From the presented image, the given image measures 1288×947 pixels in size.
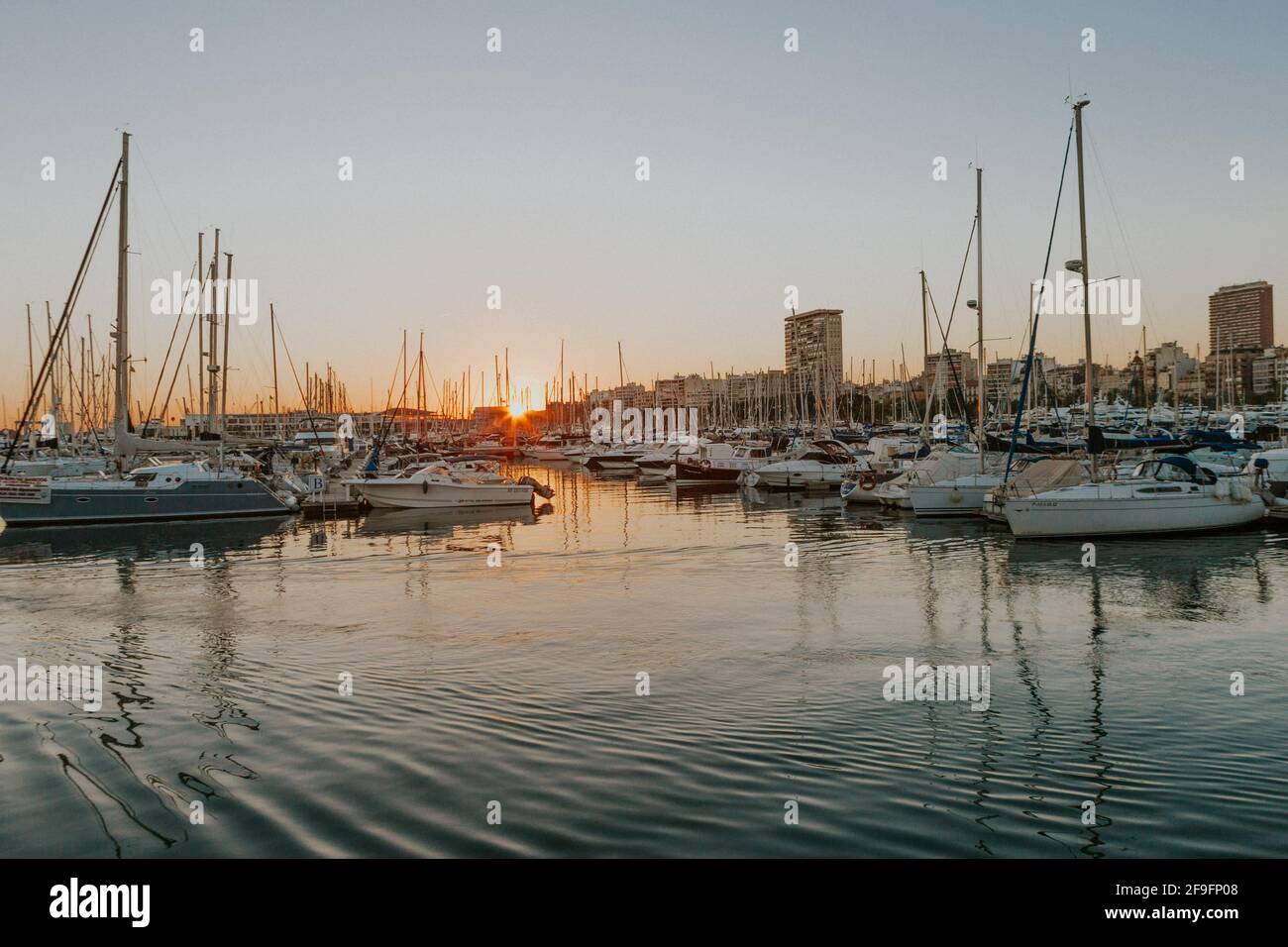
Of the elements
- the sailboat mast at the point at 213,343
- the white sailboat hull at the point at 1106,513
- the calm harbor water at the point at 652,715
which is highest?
the sailboat mast at the point at 213,343

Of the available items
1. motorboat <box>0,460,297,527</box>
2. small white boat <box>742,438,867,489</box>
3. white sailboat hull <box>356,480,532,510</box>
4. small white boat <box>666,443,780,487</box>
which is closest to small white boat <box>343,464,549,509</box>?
white sailboat hull <box>356,480,532,510</box>

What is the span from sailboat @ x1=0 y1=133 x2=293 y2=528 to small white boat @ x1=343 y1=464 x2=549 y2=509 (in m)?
4.61

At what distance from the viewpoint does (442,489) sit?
4459 centimetres

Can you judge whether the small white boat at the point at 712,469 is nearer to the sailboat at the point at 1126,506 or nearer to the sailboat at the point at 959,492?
the sailboat at the point at 959,492

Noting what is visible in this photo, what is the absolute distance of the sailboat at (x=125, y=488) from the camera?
117 ft

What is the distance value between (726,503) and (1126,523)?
2079 cm

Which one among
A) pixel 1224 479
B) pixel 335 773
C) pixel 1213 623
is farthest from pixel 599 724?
pixel 1224 479

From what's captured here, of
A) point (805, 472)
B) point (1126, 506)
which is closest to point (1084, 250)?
point (1126, 506)

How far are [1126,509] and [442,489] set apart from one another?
2848 centimetres

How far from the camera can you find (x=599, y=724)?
394 inches

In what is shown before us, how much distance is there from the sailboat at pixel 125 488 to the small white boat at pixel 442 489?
4.61m

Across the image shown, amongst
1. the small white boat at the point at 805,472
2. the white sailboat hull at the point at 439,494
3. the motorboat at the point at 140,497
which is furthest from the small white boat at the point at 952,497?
the motorboat at the point at 140,497

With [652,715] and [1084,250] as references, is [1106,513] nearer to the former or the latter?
[1084,250]

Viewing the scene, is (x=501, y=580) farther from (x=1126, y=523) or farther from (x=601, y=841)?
(x=1126, y=523)
